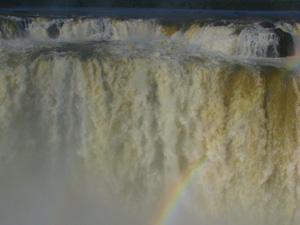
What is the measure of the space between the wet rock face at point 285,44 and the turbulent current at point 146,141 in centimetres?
144

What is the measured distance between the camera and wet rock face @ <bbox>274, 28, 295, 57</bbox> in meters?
7.23

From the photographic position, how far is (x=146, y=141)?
5488 mm

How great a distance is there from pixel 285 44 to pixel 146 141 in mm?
3953

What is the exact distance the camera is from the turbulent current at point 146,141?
17.1 ft

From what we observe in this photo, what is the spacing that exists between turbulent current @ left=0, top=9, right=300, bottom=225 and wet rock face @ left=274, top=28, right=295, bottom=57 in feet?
4.71

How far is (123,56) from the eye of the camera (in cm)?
590

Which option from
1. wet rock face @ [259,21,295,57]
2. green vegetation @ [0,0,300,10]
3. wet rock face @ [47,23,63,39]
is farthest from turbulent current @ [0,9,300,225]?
green vegetation @ [0,0,300,10]

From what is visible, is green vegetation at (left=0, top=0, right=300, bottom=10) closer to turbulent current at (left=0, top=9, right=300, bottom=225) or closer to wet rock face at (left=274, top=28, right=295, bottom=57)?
wet rock face at (left=274, top=28, right=295, bottom=57)

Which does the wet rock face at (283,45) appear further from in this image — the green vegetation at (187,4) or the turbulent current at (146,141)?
the green vegetation at (187,4)

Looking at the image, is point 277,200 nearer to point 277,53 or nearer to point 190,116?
point 190,116

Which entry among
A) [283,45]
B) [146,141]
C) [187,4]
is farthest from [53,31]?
[187,4]

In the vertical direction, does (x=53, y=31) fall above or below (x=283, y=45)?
above

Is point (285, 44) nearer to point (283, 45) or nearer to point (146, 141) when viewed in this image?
point (283, 45)

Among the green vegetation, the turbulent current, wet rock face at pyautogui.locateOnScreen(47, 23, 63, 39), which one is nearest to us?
the turbulent current
